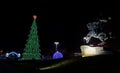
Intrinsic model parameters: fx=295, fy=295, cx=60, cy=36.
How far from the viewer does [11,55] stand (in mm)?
64688

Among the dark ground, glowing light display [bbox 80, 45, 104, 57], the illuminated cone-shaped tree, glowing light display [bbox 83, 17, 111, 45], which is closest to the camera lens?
the dark ground

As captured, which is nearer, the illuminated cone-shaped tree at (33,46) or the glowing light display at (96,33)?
the glowing light display at (96,33)

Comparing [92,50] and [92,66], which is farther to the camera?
[92,50]

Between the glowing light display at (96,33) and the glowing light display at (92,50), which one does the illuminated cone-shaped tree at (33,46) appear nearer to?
the glowing light display at (96,33)

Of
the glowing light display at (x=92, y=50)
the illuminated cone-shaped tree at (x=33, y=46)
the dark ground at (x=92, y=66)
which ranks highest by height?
the illuminated cone-shaped tree at (x=33, y=46)

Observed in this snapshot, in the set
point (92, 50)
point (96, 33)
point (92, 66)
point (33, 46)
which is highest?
point (96, 33)

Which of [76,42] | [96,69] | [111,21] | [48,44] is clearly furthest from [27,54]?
[48,44]

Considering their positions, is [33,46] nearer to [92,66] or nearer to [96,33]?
[96,33]

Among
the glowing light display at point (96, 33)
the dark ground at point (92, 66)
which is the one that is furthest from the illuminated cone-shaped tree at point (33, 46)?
the dark ground at point (92, 66)

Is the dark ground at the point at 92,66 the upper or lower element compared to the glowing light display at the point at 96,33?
lower

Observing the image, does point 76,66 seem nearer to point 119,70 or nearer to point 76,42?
point 119,70

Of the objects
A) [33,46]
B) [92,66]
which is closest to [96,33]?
[33,46]

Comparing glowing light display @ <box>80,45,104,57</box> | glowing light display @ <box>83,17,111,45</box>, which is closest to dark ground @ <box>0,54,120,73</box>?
glowing light display @ <box>80,45,104,57</box>

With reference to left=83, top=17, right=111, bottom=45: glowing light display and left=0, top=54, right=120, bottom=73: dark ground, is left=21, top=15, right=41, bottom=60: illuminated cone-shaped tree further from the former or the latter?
left=0, top=54, right=120, bottom=73: dark ground
